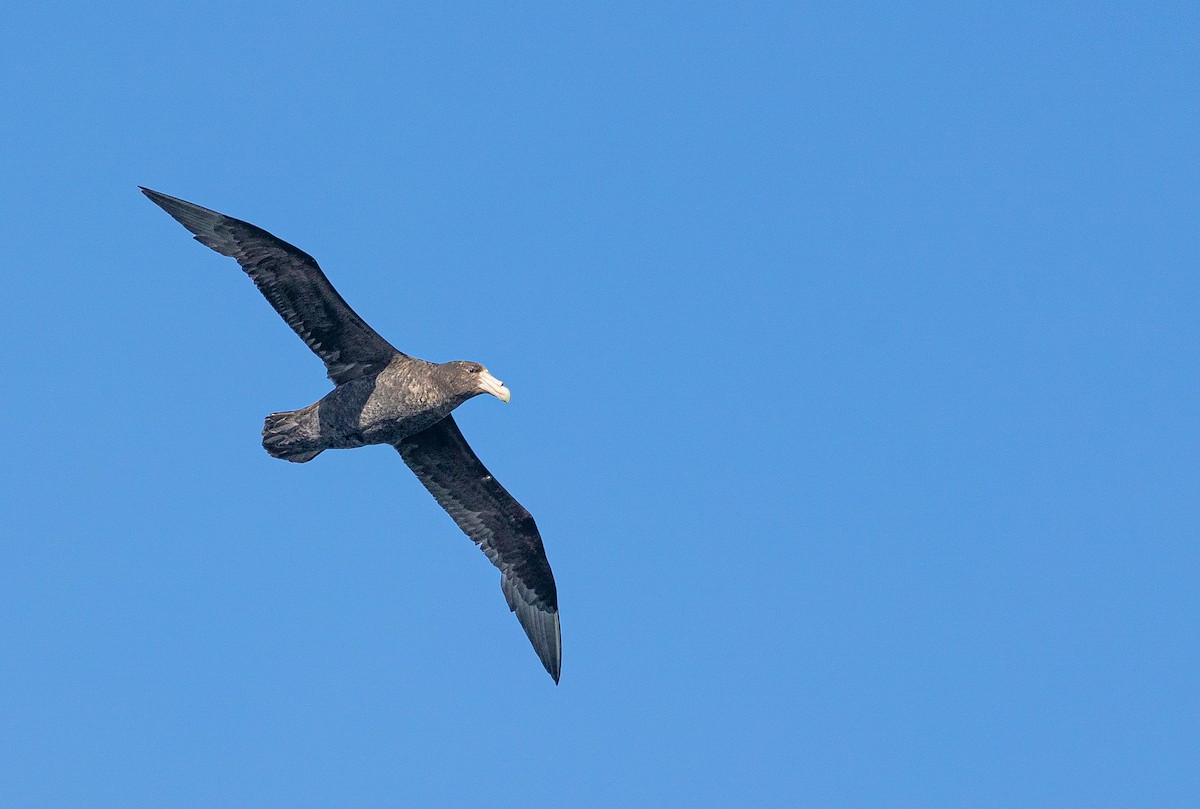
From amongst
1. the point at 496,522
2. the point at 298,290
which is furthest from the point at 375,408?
the point at 496,522

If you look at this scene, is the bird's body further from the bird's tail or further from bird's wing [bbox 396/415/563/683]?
bird's wing [bbox 396/415/563/683]

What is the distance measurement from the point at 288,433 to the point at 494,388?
3199mm

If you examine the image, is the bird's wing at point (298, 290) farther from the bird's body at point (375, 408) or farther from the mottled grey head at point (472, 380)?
the mottled grey head at point (472, 380)

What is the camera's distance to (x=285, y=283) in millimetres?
20750

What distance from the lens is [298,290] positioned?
821 inches

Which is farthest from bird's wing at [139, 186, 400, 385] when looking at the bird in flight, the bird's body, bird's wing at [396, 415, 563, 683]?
bird's wing at [396, 415, 563, 683]

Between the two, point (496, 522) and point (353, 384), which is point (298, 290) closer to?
point (353, 384)

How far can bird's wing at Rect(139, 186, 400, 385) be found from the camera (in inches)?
793

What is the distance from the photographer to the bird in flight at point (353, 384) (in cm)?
2028

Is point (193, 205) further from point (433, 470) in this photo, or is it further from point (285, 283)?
point (433, 470)

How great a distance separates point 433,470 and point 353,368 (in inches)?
106

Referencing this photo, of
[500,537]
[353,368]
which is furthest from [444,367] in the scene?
[500,537]

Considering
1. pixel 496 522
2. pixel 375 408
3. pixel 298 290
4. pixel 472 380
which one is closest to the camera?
pixel 298 290

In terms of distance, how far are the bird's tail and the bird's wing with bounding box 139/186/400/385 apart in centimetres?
78
